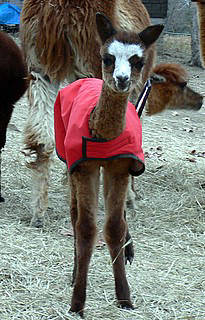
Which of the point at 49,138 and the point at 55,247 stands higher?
the point at 49,138

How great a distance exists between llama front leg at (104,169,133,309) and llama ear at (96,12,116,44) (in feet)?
2.38

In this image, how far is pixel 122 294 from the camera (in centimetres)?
312

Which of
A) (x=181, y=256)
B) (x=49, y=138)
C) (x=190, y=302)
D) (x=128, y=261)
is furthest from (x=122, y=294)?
(x=49, y=138)

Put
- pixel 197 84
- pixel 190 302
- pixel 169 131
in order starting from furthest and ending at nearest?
pixel 197 84
pixel 169 131
pixel 190 302

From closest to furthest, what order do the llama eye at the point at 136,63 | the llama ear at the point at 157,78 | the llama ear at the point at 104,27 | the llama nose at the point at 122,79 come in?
the llama nose at the point at 122,79, the llama eye at the point at 136,63, the llama ear at the point at 104,27, the llama ear at the point at 157,78

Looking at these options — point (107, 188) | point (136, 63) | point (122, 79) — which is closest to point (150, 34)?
point (136, 63)

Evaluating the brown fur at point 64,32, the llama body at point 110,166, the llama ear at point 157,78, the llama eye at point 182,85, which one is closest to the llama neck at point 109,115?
the llama body at point 110,166

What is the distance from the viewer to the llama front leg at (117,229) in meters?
3.08

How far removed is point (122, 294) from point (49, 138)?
1729 millimetres

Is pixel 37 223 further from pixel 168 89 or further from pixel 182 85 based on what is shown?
pixel 182 85

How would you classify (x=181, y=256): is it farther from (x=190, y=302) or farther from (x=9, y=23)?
(x=9, y=23)

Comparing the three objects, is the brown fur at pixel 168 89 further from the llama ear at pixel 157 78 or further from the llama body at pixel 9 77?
the llama body at pixel 9 77

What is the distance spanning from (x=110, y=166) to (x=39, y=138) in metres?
1.55

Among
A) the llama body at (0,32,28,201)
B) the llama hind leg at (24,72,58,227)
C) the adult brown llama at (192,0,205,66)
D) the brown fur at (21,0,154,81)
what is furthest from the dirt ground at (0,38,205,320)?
the adult brown llama at (192,0,205,66)
